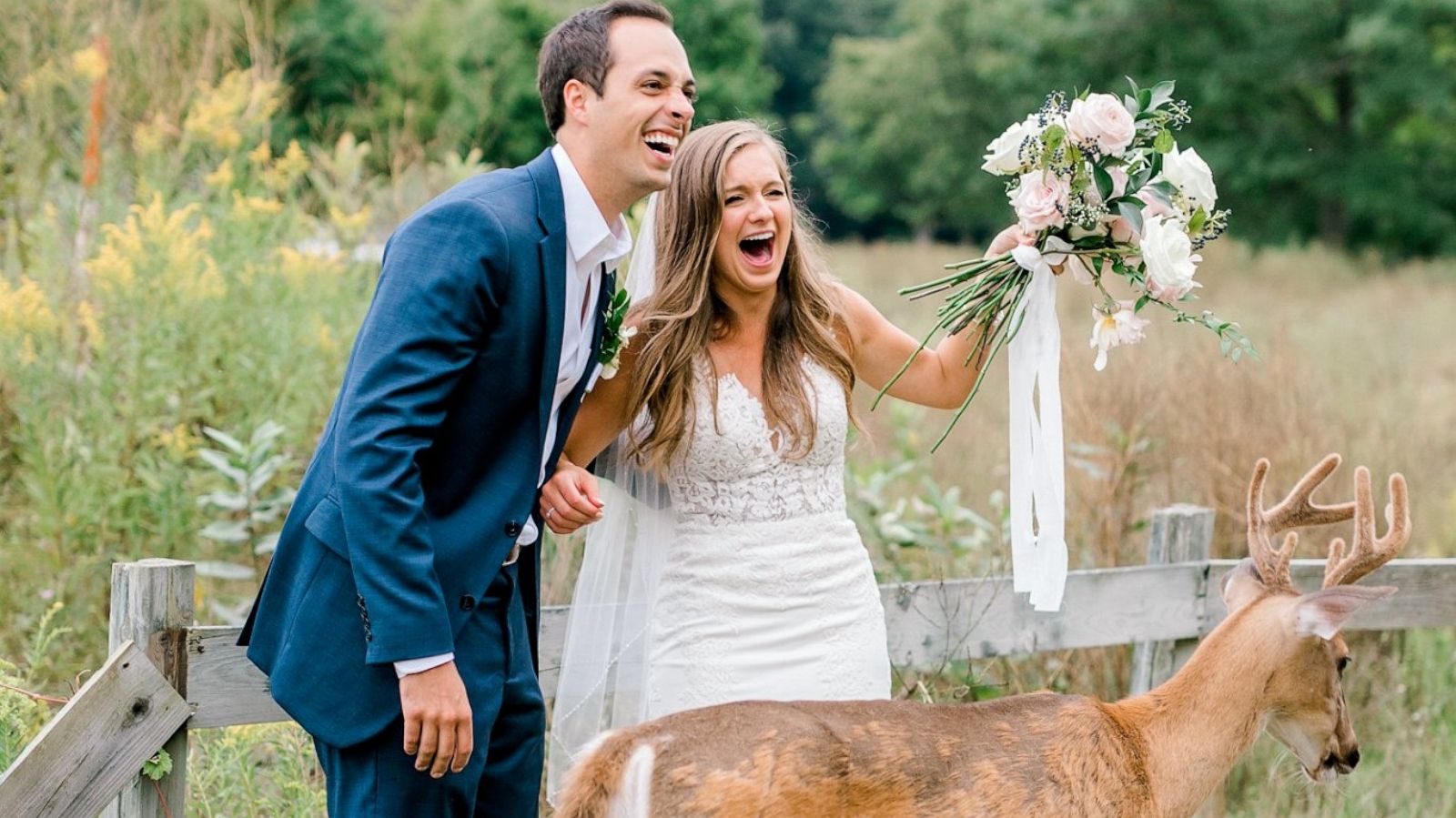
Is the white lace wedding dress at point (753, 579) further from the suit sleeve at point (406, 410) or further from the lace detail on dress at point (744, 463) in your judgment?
the suit sleeve at point (406, 410)

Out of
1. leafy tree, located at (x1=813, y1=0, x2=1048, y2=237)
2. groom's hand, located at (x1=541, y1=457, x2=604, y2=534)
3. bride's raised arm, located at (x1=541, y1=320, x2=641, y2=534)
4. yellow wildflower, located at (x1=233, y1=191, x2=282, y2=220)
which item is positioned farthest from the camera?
leafy tree, located at (x1=813, y1=0, x2=1048, y2=237)

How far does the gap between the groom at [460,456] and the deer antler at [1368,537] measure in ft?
6.27

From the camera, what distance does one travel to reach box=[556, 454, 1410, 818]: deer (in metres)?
2.65

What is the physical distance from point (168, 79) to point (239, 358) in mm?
2474

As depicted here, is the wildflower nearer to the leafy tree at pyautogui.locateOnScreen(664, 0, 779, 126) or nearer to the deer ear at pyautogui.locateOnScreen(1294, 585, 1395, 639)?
the deer ear at pyautogui.locateOnScreen(1294, 585, 1395, 639)

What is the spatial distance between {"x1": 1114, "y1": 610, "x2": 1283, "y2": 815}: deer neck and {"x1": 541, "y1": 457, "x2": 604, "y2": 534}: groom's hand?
4.17 feet

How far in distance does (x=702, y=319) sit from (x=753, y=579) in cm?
62

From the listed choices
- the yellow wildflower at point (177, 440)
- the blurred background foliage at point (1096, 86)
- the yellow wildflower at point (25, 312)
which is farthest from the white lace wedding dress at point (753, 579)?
the blurred background foliage at point (1096, 86)

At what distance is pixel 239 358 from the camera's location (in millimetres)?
5469

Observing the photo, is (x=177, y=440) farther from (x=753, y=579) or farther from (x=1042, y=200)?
(x=1042, y=200)

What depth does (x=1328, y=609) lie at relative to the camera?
3.26 metres

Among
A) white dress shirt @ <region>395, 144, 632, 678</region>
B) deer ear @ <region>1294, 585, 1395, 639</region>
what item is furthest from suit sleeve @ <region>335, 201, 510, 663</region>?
deer ear @ <region>1294, 585, 1395, 639</region>

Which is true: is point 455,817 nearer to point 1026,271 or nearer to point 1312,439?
point 1026,271

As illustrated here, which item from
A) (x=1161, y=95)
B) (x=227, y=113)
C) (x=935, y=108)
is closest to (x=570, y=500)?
(x=1161, y=95)
